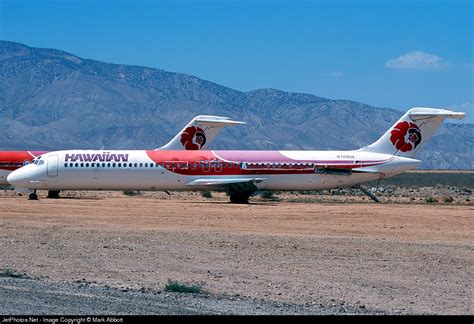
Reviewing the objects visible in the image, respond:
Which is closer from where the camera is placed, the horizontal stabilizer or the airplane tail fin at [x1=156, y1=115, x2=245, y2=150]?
the horizontal stabilizer

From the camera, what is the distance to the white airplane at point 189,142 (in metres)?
55.2

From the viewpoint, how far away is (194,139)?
5716 centimetres

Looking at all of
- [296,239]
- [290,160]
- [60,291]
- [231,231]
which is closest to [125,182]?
[290,160]

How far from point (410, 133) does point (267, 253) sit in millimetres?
27133

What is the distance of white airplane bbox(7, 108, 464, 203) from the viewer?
1948 inches

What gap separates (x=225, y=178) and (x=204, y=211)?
867 cm

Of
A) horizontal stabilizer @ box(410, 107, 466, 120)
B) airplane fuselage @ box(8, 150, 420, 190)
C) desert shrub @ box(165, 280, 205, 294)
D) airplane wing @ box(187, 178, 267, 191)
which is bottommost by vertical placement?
desert shrub @ box(165, 280, 205, 294)

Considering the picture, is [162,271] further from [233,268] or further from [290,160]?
[290,160]

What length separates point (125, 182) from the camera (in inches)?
1965

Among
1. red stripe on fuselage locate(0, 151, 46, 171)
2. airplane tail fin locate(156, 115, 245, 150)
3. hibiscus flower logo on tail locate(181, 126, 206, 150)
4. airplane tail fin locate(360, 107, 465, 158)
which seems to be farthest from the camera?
hibiscus flower logo on tail locate(181, 126, 206, 150)

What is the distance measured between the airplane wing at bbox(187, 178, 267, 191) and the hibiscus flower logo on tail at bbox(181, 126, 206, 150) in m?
7.77

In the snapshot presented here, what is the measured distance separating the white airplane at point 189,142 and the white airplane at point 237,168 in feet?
16.5

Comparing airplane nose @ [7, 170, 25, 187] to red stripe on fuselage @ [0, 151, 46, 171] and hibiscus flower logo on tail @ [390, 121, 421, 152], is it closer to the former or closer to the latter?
red stripe on fuselage @ [0, 151, 46, 171]
